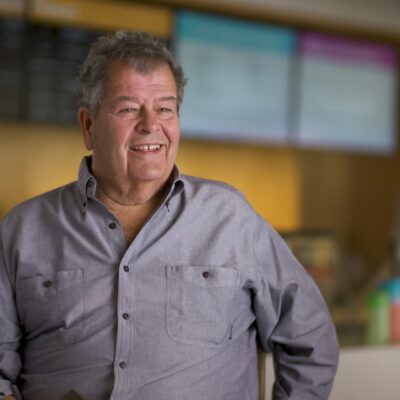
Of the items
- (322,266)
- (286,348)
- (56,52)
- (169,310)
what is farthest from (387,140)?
(169,310)

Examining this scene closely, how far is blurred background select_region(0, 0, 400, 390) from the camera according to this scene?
7.24 ft

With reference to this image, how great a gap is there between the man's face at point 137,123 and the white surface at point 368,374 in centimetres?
86

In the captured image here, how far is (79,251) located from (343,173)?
202 centimetres

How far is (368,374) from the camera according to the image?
6.15ft

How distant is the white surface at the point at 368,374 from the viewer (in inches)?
72.2

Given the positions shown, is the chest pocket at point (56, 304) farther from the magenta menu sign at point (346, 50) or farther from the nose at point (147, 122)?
the magenta menu sign at point (346, 50)

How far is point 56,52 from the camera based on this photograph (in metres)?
2.21

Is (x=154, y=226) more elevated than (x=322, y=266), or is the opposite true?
(x=154, y=226)

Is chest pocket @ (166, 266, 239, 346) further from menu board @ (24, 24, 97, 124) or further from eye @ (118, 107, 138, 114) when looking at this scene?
menu board @ (24, 24, 97, 124)

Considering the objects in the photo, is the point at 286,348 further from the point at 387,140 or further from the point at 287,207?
the point at 387,140

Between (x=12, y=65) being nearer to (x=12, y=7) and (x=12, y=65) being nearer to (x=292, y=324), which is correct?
(x=12, y=7)

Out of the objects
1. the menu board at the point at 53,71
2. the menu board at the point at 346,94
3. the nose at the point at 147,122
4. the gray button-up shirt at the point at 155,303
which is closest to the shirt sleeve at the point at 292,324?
the gray button-up shirt at the point at 155,303

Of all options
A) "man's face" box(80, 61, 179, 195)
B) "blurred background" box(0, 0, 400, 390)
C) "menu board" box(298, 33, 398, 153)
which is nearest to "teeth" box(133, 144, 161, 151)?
"man's face" box(80, 61, 179, 195)

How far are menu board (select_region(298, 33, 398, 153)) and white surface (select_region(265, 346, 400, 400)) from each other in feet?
3.24
